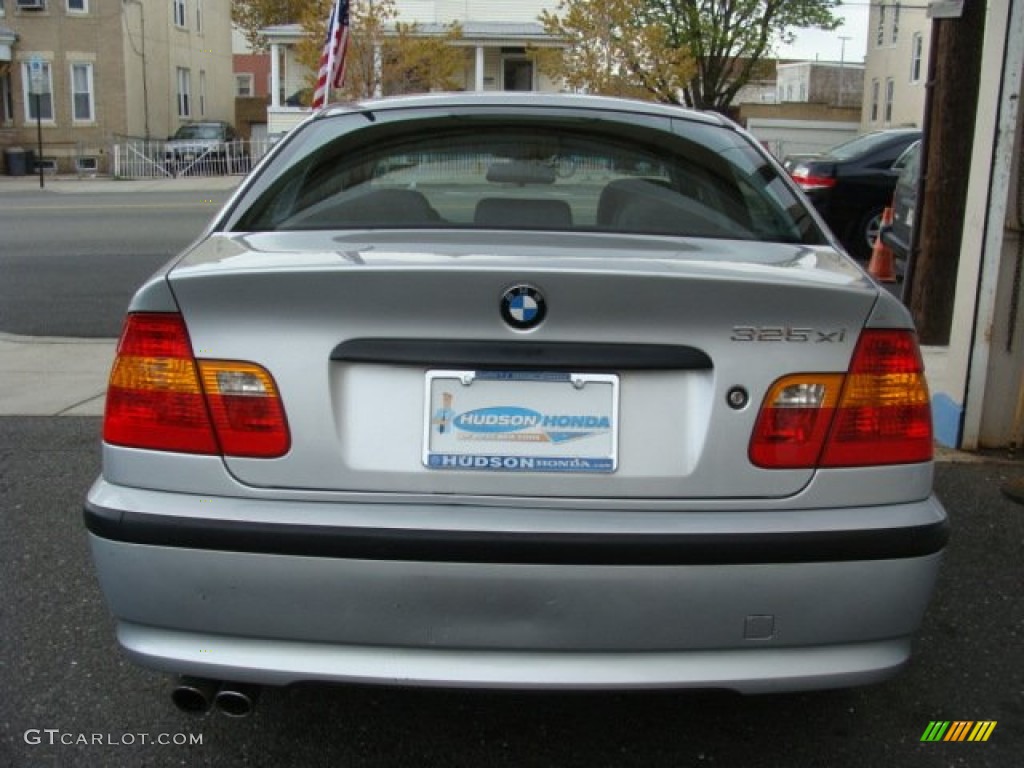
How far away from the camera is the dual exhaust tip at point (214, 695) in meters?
2.44

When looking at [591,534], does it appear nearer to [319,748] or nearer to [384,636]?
[384,636]

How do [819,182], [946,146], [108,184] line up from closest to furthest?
[946,146], [819,182], [108,184]

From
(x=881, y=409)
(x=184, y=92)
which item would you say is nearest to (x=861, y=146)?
(x=881, y=409)

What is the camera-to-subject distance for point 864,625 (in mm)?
2338

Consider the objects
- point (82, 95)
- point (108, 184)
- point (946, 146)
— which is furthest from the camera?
point (82, 95)

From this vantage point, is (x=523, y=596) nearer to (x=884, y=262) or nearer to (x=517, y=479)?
(x=517, y=479)

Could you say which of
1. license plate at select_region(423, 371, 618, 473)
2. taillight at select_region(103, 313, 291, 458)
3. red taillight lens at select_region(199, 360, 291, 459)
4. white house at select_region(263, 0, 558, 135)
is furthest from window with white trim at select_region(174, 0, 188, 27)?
license plate at select_region(423, 371, 618, 473)

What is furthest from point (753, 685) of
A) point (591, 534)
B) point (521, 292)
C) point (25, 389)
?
point (25, 389)

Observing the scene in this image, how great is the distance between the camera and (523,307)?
2.27 m

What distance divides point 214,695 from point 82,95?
3579 cm

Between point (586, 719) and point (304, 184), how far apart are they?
1751 millimetres

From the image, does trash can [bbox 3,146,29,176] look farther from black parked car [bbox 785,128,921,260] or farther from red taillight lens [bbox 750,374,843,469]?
A: red taillight lens [bbox 750,374,843,469]

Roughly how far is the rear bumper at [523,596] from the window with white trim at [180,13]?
40.1m

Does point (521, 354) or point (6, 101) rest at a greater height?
point (6, 101)
